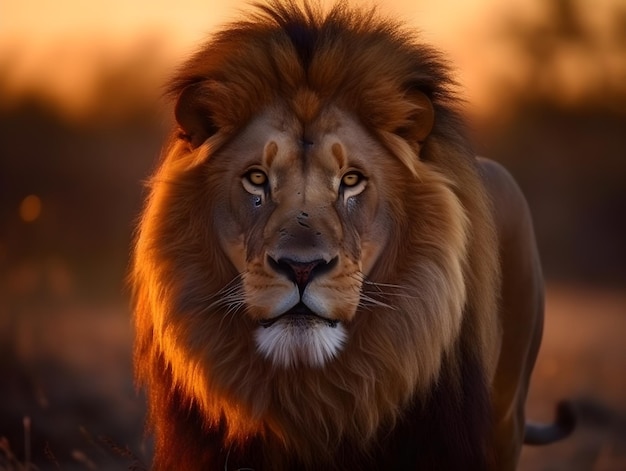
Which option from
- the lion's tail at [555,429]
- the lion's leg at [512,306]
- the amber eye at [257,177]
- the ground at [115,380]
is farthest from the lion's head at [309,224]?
the ground at [115,380]

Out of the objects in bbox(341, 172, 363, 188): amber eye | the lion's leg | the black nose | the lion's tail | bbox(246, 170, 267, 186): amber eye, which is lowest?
the lion's tail

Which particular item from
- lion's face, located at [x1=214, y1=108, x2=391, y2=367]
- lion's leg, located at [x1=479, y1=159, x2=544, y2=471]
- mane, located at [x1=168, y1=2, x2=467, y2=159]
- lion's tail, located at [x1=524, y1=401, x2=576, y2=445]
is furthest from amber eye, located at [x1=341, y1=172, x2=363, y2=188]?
lion's tail, located at [x1=524, y1=401, x2=576, y2=445]

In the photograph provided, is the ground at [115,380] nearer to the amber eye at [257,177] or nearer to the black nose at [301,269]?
the amber eye at [257,177]

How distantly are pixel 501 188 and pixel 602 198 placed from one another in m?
10.1

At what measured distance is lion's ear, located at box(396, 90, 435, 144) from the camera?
163 inches

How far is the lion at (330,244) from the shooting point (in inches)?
155

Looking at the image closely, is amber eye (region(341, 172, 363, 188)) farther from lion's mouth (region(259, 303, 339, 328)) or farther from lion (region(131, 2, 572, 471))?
lion's mouth (region(259, 303, 339, 328))

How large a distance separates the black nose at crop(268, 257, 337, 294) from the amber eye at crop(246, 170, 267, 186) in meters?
0.34

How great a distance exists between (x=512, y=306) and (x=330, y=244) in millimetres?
1677

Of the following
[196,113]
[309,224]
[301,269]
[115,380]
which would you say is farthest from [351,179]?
[115,380]

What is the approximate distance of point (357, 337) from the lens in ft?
13.0

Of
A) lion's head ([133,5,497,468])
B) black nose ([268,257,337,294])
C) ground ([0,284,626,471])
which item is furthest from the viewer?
ground ([0,284,626,471])

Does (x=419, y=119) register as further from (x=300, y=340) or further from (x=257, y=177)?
(x=300, y=340)

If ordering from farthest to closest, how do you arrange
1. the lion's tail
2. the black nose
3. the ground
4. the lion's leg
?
the ground → the lion's tail → the lion's leg → the black nose
